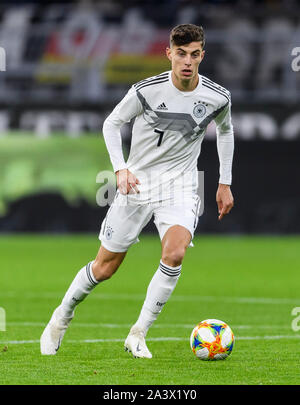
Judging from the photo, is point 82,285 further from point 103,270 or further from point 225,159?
point 225,159

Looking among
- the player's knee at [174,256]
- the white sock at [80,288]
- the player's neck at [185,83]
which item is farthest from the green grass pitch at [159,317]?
the player's neck at [185,83]

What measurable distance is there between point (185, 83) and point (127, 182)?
92 centimetres

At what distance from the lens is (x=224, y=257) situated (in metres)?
16.8

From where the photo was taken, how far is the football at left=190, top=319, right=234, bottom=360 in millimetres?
6574

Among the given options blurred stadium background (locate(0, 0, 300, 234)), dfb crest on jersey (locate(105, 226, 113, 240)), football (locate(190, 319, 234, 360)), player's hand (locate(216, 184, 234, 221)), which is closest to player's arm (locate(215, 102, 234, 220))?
player's hand (locate(216, 184, 234, 221))

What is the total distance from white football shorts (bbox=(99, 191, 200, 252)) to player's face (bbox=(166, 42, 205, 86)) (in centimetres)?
93

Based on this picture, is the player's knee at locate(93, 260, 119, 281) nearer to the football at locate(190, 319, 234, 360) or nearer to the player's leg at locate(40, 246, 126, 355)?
the player's leg at locate(40, 246, 126, 355)

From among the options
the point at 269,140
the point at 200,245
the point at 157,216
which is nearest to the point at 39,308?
the point at 157,216

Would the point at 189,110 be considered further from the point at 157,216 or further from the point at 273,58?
the point at 273,58

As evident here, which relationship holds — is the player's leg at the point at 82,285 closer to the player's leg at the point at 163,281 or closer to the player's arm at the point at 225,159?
the player's leg at the point at 163,281
